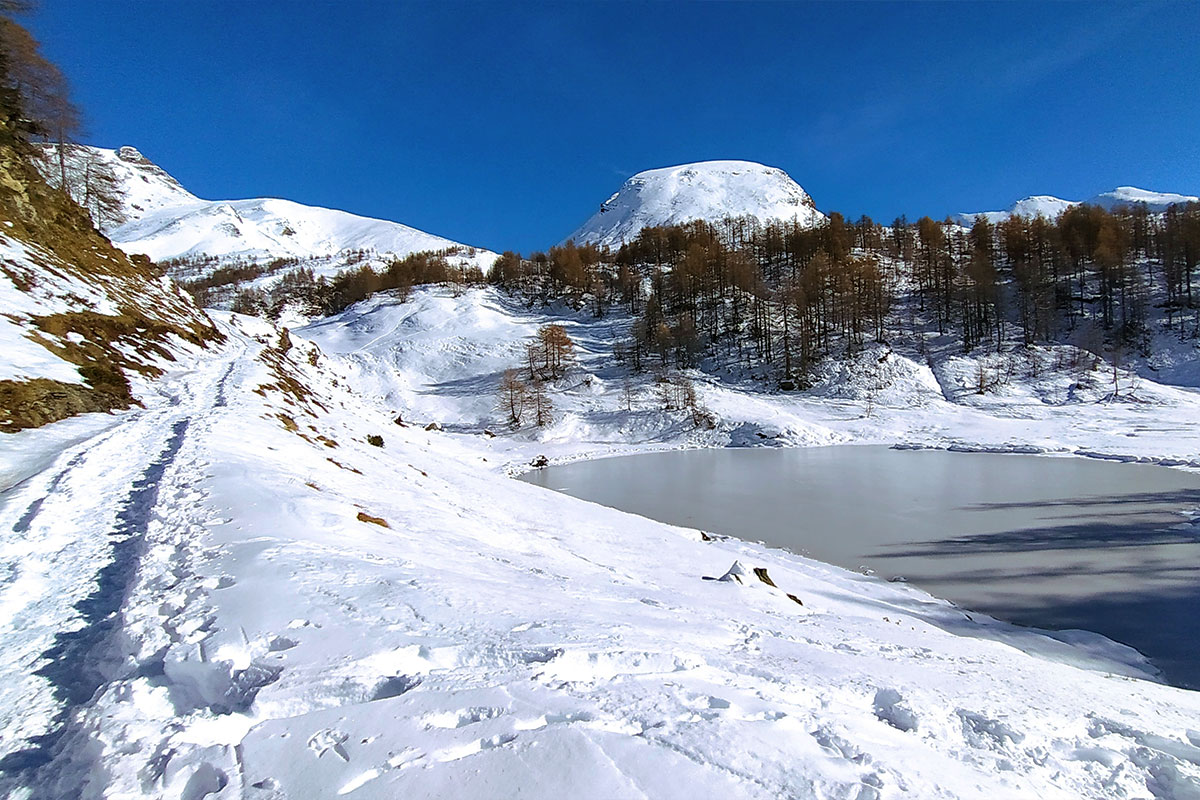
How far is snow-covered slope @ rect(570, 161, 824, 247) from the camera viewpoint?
133 meters

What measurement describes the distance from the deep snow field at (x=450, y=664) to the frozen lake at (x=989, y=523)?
1.31m

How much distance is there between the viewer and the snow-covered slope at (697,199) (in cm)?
13275

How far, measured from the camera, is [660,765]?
2.13 meters

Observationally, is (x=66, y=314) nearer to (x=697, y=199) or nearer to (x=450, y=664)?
(x=450, y=664)

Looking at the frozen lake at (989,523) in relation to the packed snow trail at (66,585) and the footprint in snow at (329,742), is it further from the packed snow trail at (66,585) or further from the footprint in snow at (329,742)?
the packed snow trail at (66,585)

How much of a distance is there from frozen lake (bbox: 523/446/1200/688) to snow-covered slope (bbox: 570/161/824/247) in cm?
10397

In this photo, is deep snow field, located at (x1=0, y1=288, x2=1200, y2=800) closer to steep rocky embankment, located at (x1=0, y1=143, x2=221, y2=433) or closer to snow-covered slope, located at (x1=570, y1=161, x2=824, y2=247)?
steep rocky embankment, located at (x1=0, y1=143, x2=221, y2=433)

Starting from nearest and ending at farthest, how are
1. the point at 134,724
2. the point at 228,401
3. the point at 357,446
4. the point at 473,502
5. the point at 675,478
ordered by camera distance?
the point at 134,724 → the point at 473,502 → the point at 228,401 → the point at 357,446 → the point at 675,478

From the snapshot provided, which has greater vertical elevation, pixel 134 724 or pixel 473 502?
pixel 134 724

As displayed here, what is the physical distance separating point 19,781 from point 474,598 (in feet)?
8.16

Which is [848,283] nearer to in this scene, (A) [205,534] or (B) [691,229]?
(B) [691,229]

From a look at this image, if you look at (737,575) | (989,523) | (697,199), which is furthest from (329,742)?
(697,199)

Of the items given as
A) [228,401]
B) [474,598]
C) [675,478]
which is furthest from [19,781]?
[675,478]

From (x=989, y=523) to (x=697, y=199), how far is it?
141 metres
